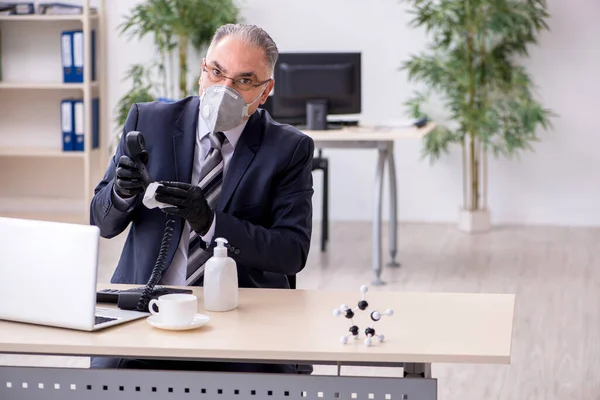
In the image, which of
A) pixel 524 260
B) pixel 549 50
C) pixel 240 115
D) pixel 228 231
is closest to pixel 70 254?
pixel 228 231

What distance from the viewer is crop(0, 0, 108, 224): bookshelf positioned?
698 centimetres

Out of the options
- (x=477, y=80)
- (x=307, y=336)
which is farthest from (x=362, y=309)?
(x=477, y=80)

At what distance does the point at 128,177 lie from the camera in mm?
2055

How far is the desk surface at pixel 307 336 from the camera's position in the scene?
1762 mm

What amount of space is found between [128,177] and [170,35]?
4.78 metres

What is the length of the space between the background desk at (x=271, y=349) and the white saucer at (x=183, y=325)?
0.04 feet

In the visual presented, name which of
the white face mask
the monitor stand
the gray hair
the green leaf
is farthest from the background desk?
the green leaf

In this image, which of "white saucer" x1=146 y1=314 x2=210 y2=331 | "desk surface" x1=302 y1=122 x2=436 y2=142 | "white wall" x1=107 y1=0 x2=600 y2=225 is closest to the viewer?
"white saucer" x1=146 y1=314 x2=210 y2=331

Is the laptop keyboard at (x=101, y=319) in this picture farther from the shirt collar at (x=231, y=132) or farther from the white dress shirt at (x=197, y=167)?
the shirt collar at (x=231, y=132)

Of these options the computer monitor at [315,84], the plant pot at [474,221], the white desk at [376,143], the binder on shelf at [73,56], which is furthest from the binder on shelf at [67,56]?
the plant pot at [474,221]

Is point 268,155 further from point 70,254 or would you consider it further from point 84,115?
point 84,115

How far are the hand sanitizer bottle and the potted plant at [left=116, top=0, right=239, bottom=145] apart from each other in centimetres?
454

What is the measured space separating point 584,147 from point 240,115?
507 cm

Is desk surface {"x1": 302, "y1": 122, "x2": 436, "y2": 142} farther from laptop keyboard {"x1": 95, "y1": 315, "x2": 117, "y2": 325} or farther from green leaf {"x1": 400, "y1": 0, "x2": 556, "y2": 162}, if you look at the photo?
laptop keyboard {"x1": 95, "y1": 315, "x2": 117, "y2": 325}
